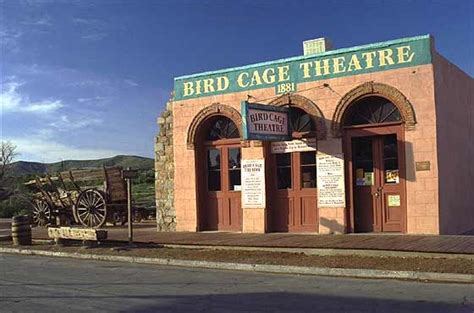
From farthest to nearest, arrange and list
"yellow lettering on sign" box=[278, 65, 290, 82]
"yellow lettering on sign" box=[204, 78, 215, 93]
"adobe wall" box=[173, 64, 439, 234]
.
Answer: "yellow lettering on sign" box=[204, 78, 215, 93] < "yellow lettering on sign" box=[278, 65, 290, 82] < "adobe wall" box=[173, 64, 439, 234]

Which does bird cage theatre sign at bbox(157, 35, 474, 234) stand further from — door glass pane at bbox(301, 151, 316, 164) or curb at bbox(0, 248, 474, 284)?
curb at bbox(0, 248, 474, 284)

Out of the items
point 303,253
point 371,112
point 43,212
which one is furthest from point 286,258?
point 43,212

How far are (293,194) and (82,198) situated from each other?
987 cm

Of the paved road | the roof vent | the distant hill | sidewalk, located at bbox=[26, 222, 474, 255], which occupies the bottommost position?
the paved road

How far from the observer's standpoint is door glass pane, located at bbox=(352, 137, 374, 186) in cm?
1573

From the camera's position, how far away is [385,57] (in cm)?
1505

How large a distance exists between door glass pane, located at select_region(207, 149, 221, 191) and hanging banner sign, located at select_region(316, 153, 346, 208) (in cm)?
362

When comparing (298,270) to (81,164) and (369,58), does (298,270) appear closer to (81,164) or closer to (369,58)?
(369,58)

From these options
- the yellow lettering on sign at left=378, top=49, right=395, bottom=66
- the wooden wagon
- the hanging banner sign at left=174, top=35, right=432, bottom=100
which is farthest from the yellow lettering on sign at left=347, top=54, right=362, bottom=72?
the wooden wagon

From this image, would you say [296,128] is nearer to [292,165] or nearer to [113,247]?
[292,165]

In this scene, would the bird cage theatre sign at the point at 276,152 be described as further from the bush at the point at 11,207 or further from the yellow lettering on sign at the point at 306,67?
the bush at the point at 11,207

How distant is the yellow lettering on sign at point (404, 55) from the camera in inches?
577

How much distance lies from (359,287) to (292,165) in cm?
742

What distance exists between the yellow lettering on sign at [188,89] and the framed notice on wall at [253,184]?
301cm
